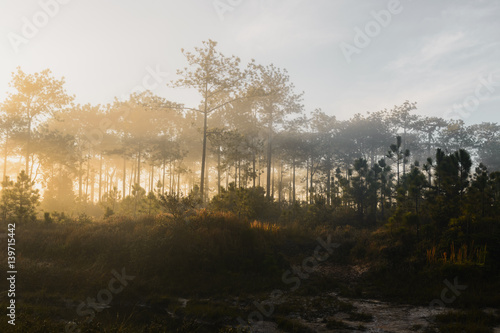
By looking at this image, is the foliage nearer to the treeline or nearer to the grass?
the treeline

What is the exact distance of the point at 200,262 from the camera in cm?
1157

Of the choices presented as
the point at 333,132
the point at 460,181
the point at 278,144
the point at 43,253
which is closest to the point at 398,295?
the point at 460,181

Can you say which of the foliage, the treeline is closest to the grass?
the treeline

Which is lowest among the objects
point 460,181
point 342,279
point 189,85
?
point 342,279

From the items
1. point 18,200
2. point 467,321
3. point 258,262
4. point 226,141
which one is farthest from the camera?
point 226,141

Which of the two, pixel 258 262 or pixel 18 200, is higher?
pixel 18 200

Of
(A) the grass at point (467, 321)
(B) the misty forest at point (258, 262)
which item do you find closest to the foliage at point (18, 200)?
(B) the misty forest at point (258, 262)

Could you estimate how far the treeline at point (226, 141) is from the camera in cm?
2073

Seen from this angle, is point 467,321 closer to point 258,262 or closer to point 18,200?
point 258,262

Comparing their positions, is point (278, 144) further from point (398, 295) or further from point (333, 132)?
point (398, 295)

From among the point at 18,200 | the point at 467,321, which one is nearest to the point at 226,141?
the point at 18,200

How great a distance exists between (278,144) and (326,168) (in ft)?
24.7

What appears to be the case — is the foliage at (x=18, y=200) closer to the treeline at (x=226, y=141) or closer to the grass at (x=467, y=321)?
the treeline at (x=226, y=141)

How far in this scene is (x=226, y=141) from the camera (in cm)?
2792
